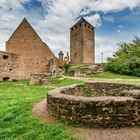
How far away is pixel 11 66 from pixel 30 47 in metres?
4.95

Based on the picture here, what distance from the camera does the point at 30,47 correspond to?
28406 mm

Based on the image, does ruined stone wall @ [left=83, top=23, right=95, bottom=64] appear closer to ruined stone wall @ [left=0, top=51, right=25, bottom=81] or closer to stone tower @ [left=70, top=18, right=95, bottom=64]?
stone tower @ [left=70, top=18, right=95, bottom=64]

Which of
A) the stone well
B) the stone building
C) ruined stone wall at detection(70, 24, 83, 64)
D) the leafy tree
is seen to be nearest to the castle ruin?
the stone building

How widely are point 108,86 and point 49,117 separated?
485cm

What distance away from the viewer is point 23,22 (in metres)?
29.0

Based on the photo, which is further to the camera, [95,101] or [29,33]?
[29,33]

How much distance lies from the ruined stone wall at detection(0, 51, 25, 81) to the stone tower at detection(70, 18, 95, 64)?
853 inches

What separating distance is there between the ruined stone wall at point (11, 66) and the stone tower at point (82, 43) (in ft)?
71.0

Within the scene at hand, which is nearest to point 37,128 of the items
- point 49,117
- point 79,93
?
point 49,117

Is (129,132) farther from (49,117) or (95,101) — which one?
(49,117)

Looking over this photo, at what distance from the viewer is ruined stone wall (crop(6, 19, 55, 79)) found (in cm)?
2817

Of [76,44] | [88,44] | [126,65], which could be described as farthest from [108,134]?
[88,44]

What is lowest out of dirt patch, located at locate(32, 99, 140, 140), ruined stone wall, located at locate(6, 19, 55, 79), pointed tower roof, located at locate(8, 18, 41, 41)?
dirt patch, located at locate(32, 99, 140, 140)

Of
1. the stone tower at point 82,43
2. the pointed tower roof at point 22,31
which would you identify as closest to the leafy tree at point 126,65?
the pointed tower roof at point 22,31
